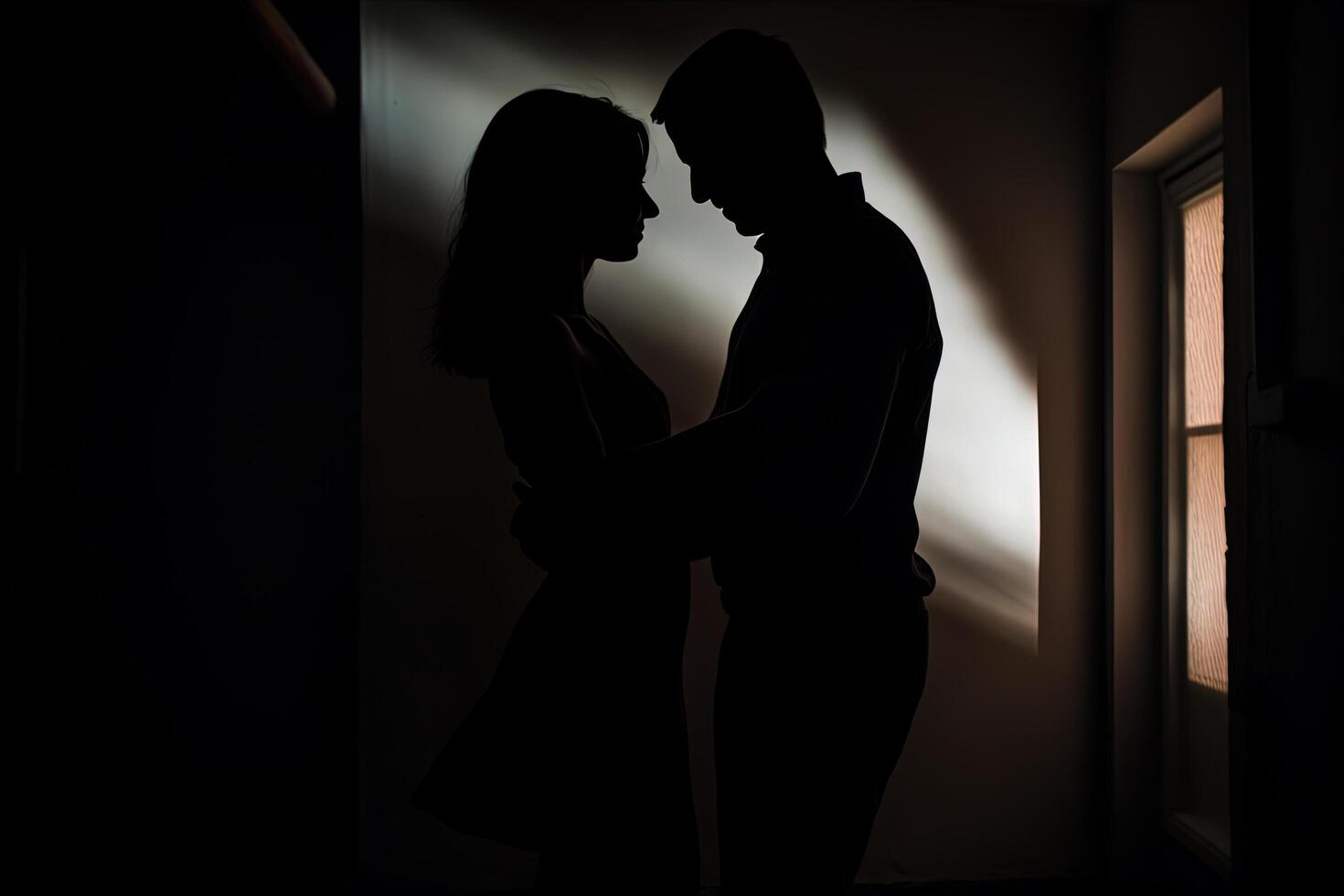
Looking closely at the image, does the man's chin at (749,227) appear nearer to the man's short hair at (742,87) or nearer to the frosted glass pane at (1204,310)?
the man's short hair at (742,87)

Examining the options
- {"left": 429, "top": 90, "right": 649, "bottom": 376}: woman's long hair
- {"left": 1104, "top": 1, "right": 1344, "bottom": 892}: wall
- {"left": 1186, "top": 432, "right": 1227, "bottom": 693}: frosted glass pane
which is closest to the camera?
{"left": 429, "top": 90, "right": 649, "bottom": 376}: woman's long hair

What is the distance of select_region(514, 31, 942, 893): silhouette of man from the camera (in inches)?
27.1

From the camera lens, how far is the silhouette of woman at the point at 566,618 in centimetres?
85

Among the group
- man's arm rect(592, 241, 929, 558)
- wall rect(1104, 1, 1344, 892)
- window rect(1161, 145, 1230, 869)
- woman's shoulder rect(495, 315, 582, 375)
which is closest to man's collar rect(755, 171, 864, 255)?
man's arm rect(592, 241, 929, 558)

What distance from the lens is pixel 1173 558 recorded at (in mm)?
2094

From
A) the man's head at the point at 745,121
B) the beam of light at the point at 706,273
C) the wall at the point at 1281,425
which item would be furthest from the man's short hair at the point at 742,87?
the beam of light at the point at 706,273

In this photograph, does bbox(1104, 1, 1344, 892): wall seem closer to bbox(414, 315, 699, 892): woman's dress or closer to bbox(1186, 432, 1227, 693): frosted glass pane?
bbox(1186, 432, 1227, 693): frosted glass pane

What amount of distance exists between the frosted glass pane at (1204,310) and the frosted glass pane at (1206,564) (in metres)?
0.09

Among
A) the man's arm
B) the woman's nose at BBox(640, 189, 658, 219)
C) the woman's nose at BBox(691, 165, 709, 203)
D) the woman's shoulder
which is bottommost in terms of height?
the man's arm

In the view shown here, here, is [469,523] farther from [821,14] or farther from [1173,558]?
[1173,558]

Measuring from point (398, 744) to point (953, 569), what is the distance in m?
1.48

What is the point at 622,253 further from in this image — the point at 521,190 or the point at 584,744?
the point at 584,744

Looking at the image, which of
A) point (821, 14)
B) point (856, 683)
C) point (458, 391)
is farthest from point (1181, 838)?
point (821, 14)

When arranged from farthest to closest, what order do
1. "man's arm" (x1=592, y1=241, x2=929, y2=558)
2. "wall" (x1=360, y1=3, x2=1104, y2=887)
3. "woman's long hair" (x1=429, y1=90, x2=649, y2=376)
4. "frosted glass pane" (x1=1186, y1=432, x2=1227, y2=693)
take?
"wall" (x1=360, y1=3, x2=1104, y2=887)
"frosted glass pane" (x1=1186, y1=432, x2=1227, y2=693)
"woman's long hair" (x1=429, y1=90, x2=649, y2=376)
"man's arm" (x1=592, y1=241, x2=929, y2=558)
